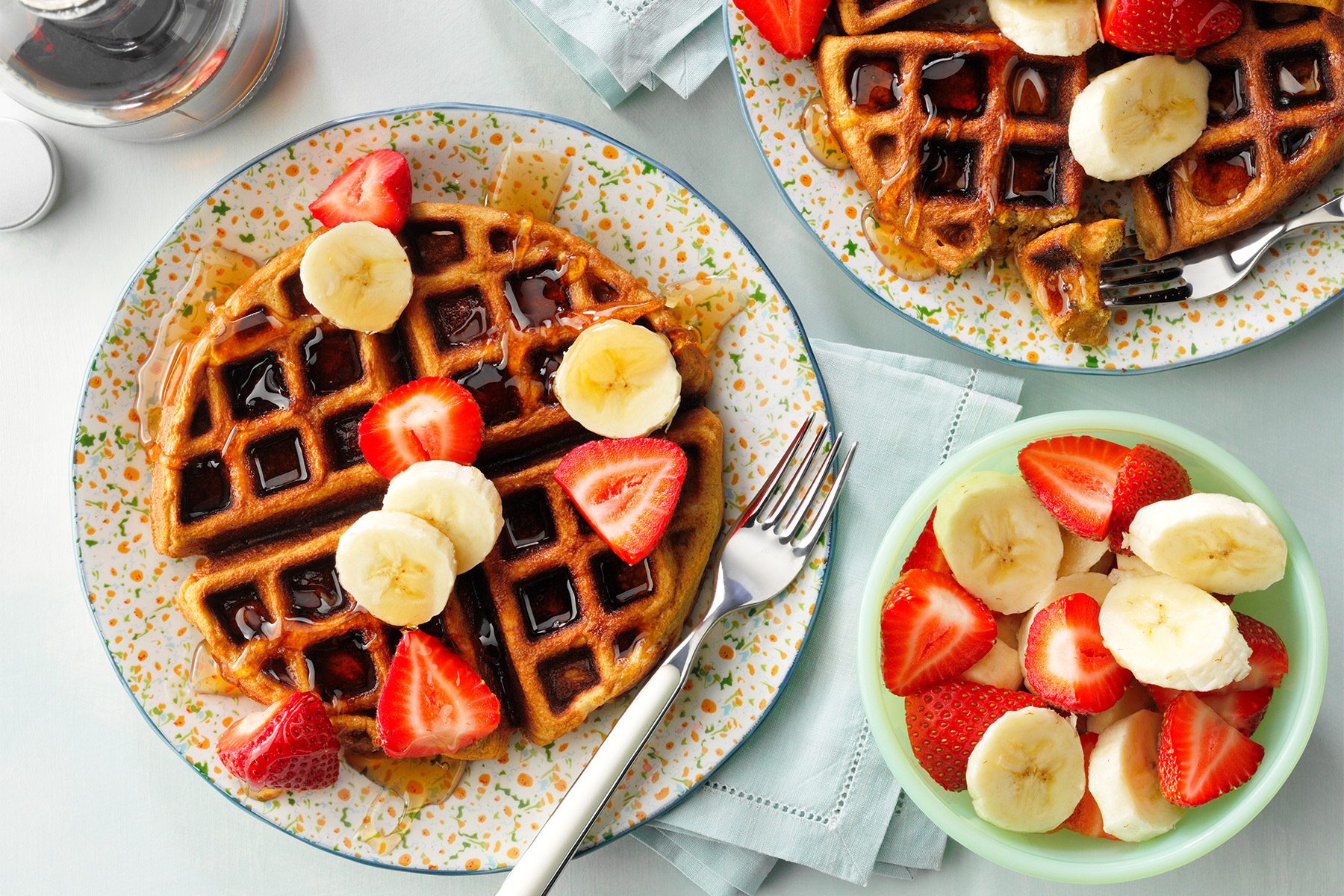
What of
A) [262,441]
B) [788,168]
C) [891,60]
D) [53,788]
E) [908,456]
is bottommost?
[53,788]

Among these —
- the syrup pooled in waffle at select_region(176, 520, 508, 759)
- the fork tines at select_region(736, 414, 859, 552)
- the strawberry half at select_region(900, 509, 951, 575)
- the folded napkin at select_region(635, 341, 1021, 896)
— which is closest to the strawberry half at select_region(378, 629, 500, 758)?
the syrup pooled in waffle at select_region(176, 520, 508, 759)

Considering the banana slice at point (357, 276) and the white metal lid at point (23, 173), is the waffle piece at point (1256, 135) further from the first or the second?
the white metal lid at point (23, 173)

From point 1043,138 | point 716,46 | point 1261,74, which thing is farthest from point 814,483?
point 1261,74

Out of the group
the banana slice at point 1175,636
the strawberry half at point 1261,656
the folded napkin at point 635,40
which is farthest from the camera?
the folded napkin at point 635,40

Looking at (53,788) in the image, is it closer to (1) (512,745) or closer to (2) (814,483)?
(1) (512,745)

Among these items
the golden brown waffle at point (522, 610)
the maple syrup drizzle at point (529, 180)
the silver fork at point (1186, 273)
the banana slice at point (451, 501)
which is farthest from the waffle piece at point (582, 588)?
the silver fork at point (1186, 273)

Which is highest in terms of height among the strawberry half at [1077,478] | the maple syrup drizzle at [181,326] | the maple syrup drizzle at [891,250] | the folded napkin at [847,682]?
the maple syrup drizzle at [181,326]

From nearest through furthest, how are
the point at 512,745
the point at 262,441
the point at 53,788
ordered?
the point at 262,441 → the point at 512,745 → the point at 53,788
